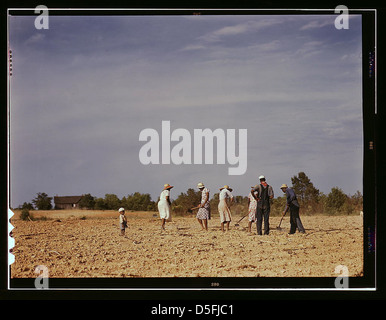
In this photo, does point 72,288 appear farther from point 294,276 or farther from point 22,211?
point 294,276

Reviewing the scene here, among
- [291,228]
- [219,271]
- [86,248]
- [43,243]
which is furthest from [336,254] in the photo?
[43,243]

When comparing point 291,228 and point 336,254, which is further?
point 291,228

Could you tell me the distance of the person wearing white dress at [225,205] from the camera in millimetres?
9242

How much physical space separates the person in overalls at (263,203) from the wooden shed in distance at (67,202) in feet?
8.91

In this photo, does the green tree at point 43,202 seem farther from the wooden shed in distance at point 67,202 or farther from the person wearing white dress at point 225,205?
the person wearing white dress at point 225,205

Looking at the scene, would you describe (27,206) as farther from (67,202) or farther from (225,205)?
(225,205)

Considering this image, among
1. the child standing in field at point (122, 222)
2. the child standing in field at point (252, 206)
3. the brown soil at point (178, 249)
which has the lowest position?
the brown soil at point (178, 249)

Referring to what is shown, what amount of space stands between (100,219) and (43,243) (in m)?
1.04

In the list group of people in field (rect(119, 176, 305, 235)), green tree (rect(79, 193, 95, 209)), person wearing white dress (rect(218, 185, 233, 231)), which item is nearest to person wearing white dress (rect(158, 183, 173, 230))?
group of people in field (rect(119, 176, 305, 235))

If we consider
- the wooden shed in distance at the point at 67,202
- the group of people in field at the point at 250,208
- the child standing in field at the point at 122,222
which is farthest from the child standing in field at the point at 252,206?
the wooden shed in distance at the point at 67,202

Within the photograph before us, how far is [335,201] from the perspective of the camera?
9820 millimetres
